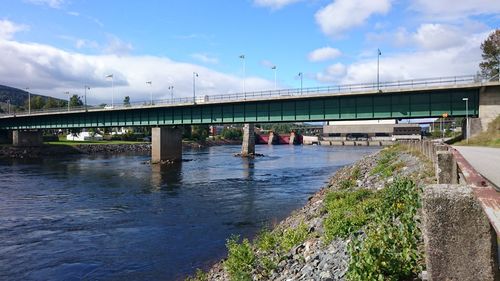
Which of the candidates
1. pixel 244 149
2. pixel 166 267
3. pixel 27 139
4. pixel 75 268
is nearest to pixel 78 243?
pixel 75 268

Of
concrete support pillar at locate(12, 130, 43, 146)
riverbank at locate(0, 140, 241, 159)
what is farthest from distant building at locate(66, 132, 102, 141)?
concrete support pillar at locate(12, 130, 43, 146)

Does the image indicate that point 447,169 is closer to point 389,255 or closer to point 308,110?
point 389,255

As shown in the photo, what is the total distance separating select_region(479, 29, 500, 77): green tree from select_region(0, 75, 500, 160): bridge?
20681mm

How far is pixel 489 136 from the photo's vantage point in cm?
4425

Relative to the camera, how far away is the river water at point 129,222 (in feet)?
61.5

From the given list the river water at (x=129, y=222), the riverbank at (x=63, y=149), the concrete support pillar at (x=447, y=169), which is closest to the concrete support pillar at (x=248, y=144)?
the riverbank at (x=63, y=149)

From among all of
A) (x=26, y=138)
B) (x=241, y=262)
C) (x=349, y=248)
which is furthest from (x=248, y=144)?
(x=349, y=248)

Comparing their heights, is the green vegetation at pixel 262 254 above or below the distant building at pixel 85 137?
below

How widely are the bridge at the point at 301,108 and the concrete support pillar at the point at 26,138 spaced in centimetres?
2306

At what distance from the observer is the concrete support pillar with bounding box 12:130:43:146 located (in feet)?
368

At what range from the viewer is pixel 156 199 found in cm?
3731

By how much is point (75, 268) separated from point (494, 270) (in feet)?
56.8

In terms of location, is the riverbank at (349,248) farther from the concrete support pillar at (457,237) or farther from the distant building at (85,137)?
the distant building at (85,137)

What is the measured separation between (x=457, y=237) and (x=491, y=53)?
90.7 meters
